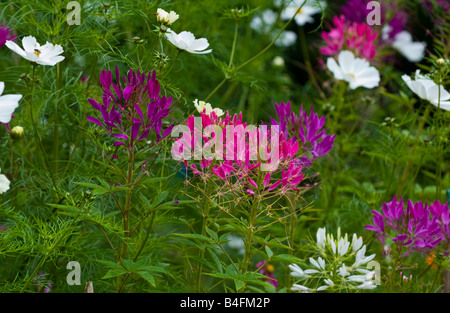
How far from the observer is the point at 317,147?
3.12ft

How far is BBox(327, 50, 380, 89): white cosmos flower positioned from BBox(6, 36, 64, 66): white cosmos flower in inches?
25.3

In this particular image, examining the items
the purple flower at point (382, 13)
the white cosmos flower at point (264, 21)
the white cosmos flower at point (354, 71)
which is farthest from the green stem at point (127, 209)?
the white cosmos flower at point (264, 21)

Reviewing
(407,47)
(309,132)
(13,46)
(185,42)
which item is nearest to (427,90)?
(309,132)

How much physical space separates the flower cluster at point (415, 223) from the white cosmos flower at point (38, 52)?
537 mm

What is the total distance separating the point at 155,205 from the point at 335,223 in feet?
1.99

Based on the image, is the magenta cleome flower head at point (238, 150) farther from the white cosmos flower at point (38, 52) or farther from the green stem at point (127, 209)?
the white cosmos flower at point (38, 52)

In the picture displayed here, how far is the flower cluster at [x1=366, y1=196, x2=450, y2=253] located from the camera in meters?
0.92

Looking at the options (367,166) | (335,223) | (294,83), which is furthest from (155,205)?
(294,83)

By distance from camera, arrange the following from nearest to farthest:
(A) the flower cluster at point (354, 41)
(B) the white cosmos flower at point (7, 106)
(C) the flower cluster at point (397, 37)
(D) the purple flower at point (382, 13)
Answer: (B) the white cosmos flower at point (7, 106) < (A) the flower cluster at point (354, 41) < (D) the purple flower at point (382, 13) < (C) the flower cluster at point (397, 37)

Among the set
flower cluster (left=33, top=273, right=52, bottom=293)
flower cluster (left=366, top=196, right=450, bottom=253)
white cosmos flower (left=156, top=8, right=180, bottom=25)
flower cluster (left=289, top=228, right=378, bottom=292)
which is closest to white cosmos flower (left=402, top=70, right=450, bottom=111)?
flower cluster (left=366, top=196, right=450, bottom=253)

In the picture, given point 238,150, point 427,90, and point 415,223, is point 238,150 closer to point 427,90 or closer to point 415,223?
point 415,223

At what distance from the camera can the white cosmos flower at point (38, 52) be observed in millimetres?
793

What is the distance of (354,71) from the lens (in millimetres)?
1317
